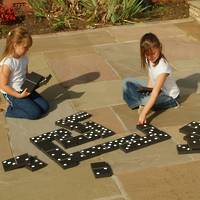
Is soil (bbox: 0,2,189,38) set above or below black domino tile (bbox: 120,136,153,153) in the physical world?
above

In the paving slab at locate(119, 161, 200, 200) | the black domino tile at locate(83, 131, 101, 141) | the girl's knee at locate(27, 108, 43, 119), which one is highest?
the girl's knee at locate(27, 108, 43, 119)

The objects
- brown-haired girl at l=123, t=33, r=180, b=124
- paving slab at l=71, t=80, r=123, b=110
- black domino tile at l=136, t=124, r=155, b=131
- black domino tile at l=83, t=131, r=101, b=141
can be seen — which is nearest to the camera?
black domino tile at l=83, t=131, r=101, b=141

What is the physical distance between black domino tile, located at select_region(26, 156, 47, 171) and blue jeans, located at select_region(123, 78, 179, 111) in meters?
1.63

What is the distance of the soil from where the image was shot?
10211 mm

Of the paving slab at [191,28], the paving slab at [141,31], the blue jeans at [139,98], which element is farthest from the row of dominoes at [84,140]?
the paving slab at [191,28]

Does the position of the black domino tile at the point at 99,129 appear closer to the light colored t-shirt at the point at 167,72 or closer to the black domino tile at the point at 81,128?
the black domino tile at the point at 81,128

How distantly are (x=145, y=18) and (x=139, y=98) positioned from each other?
4873 millimetres

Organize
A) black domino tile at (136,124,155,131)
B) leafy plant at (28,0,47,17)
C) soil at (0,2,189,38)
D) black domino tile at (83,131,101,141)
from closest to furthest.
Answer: black domino tile at (83,131,101,141) → black domino tile at (136,124,155,131) → soil at (0,2,189,38) → leafy plant at (28,0,47,17)

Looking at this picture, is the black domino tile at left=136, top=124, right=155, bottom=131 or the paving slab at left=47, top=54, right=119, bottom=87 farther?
the paving slab at left=47, top=54, right=119, bottom=87

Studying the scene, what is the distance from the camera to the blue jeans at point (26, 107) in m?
6.11

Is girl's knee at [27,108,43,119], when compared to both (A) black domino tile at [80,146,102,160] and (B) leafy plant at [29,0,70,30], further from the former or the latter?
(B) leafy plant at [29,0,70,30]

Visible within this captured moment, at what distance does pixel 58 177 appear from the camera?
4.80 m

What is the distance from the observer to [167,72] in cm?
584

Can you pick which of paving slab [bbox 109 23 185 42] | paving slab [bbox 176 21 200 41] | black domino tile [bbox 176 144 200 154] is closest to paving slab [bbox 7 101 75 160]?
black domino tile [bbox 176 144 200 154]
